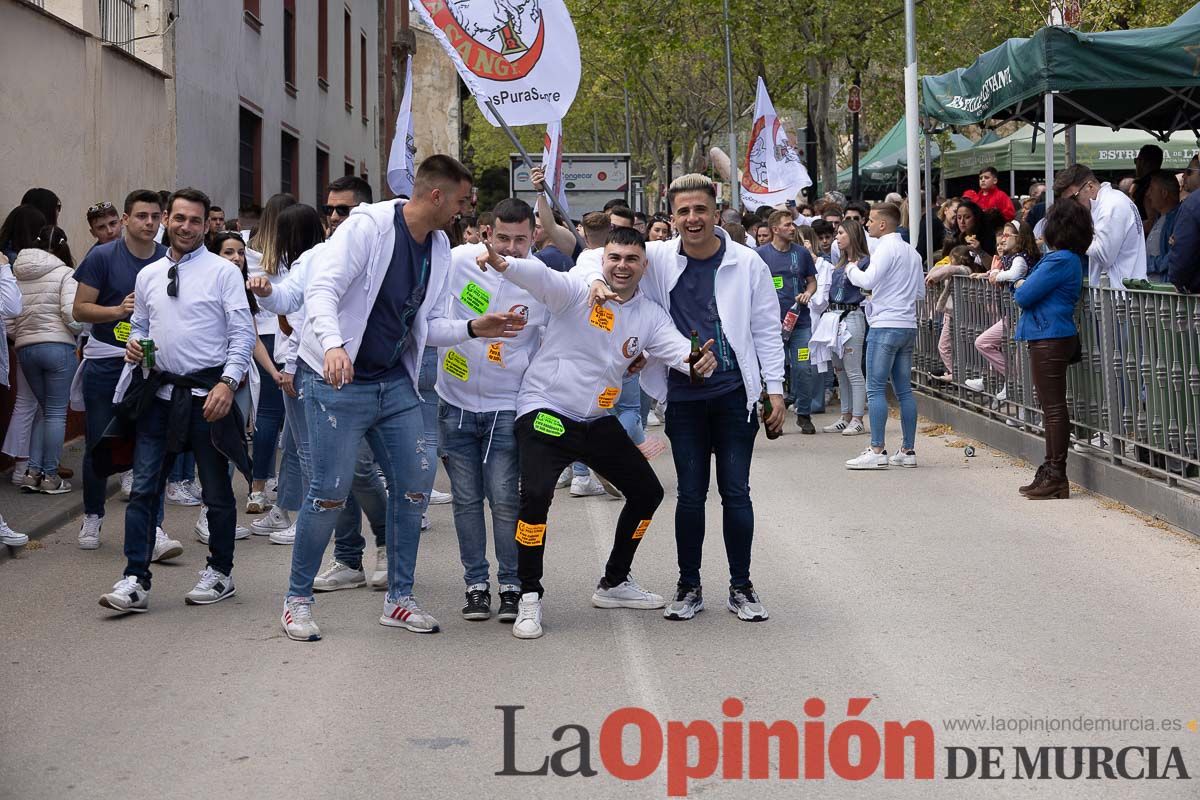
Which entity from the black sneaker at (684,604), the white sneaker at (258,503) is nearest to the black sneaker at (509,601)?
the black sneaker at (684,604)

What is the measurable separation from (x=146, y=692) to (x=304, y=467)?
154 centimetres

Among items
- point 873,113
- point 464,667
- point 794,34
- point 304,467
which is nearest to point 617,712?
point 464,667

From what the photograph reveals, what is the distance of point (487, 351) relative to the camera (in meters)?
7.18

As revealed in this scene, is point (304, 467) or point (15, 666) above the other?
point (304, 467)

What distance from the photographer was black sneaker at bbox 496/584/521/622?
720 centimetres

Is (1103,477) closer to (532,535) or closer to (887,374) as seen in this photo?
(887,374)

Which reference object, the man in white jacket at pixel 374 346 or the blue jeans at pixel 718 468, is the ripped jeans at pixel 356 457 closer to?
the man in white jacket at pixel 374 346

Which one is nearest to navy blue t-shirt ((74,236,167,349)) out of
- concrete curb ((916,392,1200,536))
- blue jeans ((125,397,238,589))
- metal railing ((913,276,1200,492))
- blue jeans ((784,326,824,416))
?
blue jeans ((125,397,238,589))

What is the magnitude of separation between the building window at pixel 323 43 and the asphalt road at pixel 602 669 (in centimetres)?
2050

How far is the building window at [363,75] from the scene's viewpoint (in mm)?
34094

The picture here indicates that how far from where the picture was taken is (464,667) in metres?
6.32

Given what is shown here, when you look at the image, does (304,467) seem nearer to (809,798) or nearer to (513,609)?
(513,609)

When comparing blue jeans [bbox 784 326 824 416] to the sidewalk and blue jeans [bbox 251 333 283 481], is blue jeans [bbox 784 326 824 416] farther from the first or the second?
the sidewalk

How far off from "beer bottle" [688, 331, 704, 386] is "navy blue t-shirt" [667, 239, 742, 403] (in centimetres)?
6
